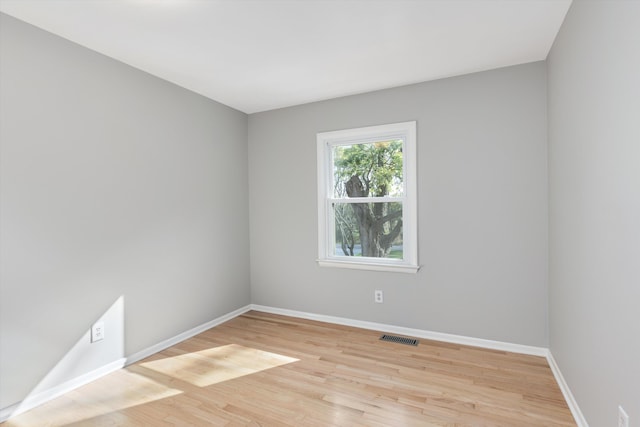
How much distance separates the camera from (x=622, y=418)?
4.22ft

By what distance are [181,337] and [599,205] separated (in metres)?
3.27

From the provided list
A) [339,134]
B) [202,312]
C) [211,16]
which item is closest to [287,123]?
[339,134]

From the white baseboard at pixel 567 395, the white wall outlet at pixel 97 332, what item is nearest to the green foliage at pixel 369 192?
the white baseboard at pixel 567 395

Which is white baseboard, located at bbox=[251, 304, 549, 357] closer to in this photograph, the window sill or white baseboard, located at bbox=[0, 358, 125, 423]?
Answer: the window sill

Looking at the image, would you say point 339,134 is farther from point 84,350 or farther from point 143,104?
point 84,350

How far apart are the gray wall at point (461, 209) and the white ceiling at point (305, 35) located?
253 millimetres

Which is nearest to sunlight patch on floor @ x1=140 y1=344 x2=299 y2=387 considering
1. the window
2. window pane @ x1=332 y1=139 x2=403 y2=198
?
the window

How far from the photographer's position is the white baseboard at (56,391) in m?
1.94

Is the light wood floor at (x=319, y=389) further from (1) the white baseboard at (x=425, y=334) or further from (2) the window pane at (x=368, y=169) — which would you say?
(2) the window pane at (x=368, y=169)

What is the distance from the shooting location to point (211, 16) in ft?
6.49

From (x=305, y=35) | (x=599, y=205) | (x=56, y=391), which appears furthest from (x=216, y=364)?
(x=599, y=205)

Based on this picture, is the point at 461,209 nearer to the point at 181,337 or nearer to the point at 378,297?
the point at 378,297

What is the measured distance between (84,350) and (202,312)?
111 cm

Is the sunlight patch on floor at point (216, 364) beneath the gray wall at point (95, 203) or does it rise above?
beneath
